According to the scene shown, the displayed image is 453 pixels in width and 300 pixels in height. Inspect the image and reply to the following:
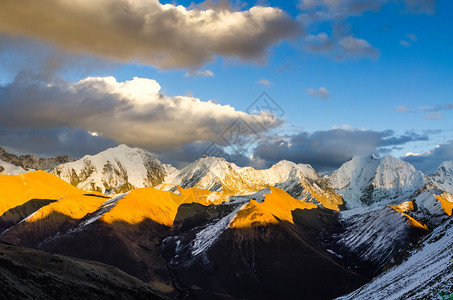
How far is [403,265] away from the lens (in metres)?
116

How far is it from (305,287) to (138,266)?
3164 inches

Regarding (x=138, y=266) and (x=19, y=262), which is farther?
(x=138, y=266)

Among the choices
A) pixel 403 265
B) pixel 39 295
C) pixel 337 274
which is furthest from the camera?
pixel 337 274

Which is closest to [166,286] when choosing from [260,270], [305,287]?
[260,270]

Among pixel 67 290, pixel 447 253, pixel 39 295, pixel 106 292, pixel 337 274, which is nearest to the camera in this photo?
pixel 39 295

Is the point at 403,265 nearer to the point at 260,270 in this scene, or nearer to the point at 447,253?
the point at 447,253

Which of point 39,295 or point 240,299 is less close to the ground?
point 39,295

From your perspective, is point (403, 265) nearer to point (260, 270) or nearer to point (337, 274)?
point (337, 274)

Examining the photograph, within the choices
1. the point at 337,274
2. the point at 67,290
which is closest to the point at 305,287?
the point at 337,274

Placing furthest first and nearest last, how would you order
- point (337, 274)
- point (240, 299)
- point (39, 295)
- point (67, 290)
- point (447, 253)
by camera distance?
point (337, 274) < point (240, 299) < point (447, 253) < point (67, 290) < point (39, 295)

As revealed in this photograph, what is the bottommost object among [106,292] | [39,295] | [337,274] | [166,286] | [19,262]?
[337,274]

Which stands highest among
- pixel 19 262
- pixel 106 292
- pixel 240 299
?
pixel 19 262

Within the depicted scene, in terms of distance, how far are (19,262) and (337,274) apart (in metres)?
139

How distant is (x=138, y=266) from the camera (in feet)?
630
